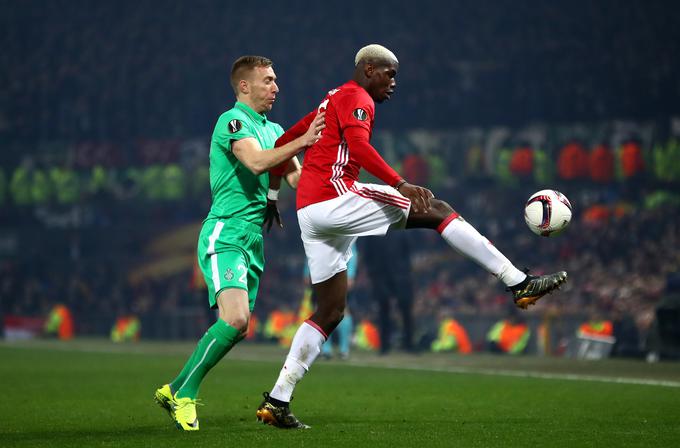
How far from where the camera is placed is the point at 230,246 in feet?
21.9

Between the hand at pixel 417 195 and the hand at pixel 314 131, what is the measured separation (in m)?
0.59

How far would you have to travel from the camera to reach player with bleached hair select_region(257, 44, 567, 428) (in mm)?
6293

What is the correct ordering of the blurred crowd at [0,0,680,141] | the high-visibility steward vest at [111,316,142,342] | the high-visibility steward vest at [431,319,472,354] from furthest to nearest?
the blurred crowd at [0,0,680,141], the high-visibility steward vest at [111,316,142,342], the high-visibility steward vest at [431,319,472,354]

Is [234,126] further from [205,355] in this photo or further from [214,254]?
[205,355]

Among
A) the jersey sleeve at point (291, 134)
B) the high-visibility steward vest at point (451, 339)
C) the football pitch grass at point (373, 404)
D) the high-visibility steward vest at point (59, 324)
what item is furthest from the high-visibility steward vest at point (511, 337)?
the high-visibility steward vest at point (59, 324)

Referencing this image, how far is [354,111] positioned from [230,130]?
81 cm

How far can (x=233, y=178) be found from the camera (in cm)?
682

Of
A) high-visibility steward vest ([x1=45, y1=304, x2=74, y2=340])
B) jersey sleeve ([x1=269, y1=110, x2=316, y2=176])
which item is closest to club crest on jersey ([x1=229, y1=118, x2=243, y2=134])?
jersey sleeve ([x1=269, y1=110, x2=316, y2=176])

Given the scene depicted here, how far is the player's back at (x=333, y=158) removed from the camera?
6.44m

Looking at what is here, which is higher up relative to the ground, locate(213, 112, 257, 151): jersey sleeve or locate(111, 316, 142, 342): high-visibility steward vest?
locate(213, 112, 257, 151): jersey sleeve

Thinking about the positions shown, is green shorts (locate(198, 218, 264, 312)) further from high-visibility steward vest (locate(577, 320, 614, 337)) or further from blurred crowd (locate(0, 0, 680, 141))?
blurred crowd (locate(0, 0, 680, 141))

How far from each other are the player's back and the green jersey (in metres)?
0.40

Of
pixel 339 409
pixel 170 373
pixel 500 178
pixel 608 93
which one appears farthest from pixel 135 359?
pixel 608 93

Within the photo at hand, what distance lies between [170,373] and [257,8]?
23.5 meters
